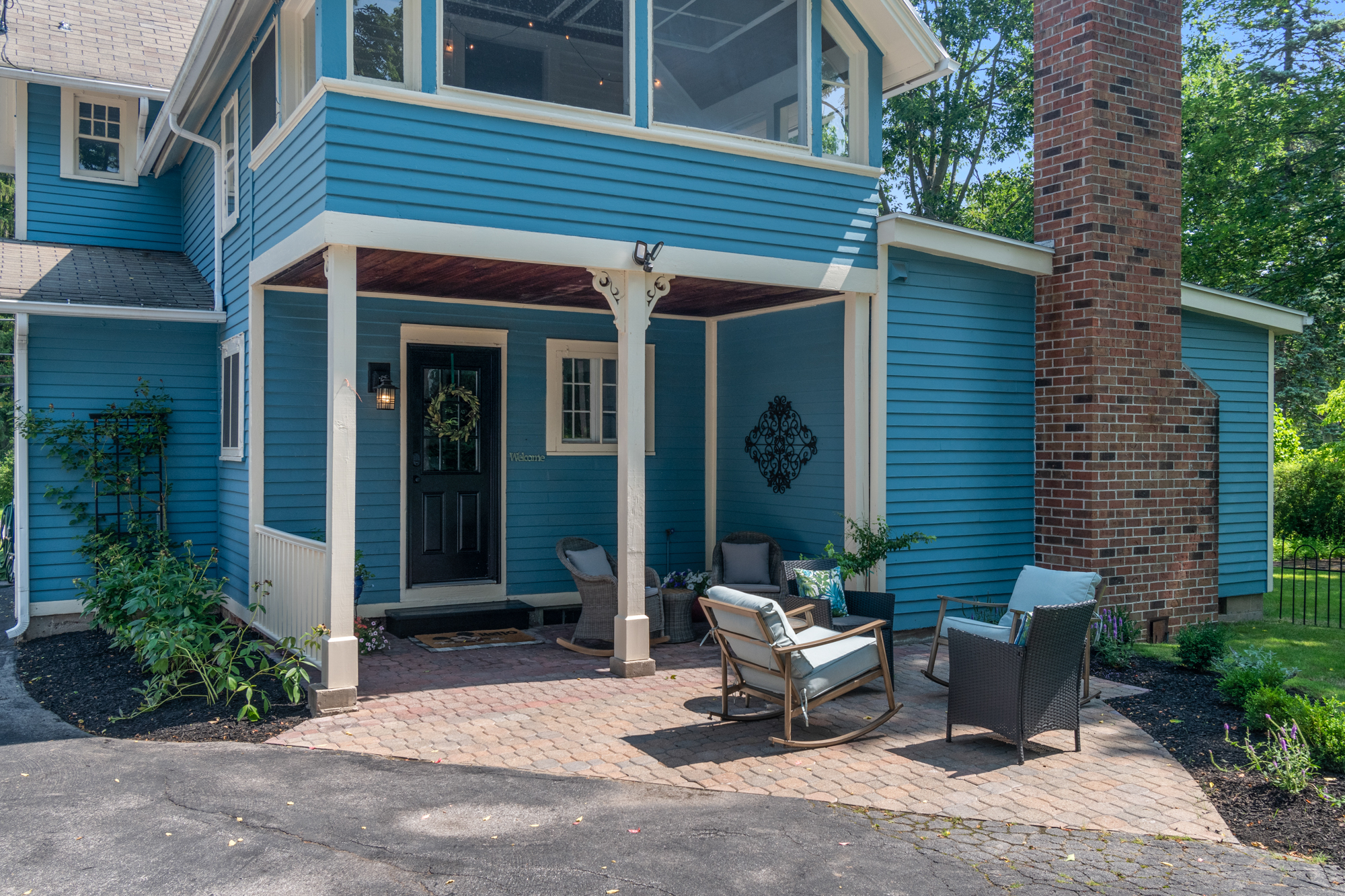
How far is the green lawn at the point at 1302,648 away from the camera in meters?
6.74

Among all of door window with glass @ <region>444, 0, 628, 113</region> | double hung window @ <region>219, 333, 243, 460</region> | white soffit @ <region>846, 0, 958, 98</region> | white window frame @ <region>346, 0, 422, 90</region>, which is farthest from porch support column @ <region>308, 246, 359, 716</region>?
white soffit @ <region>846, 0, 958, 98</region>

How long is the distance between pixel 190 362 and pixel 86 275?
1.14 meters

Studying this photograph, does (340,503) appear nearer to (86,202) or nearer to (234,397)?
(234,397)

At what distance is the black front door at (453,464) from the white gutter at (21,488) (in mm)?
3111

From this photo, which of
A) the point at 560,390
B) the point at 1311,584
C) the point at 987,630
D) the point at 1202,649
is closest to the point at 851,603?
the point at 987,630

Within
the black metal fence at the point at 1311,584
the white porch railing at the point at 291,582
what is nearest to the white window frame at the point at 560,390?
the white porch railing at the point at 291,582

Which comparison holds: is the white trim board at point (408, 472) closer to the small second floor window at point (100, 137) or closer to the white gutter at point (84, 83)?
the white gutter at point (84, 83)

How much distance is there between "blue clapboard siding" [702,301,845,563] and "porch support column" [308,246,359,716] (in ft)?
13.1

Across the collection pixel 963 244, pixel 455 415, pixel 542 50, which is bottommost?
pixel 455 415

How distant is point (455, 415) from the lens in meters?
8.66

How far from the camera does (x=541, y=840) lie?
394 centimetres

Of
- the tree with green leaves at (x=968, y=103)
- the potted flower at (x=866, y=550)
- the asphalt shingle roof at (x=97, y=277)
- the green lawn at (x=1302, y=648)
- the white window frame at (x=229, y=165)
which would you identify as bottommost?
the green lawn at (x=1302, y=648)

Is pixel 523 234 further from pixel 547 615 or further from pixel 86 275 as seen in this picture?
pixel 86 275

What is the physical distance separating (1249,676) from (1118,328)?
3.28 meters
